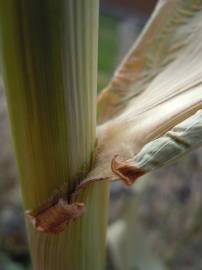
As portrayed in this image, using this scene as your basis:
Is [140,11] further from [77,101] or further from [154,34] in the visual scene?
[77,101]

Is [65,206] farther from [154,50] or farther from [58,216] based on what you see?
[154,50]

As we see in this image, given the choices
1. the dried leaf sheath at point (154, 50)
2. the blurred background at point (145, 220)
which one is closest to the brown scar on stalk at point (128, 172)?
the dried leaf sheath at point (154, 50)

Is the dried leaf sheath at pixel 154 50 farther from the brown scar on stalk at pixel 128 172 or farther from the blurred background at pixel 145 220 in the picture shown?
the blurred background at pixel 145 220

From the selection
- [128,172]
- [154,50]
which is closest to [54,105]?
[128,172]

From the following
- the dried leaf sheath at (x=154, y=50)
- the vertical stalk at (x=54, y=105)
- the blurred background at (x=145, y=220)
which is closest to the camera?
the vertical stalk at (x=54, y=105)

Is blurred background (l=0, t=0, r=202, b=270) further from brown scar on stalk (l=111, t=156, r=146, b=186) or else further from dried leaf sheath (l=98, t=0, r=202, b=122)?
brown scar on stalk (l=111, t=156, r=146, b=186)
